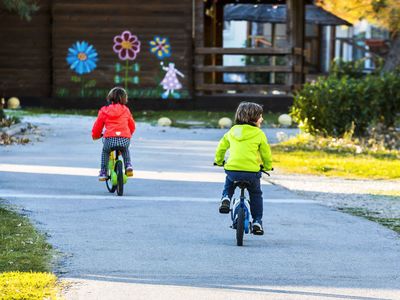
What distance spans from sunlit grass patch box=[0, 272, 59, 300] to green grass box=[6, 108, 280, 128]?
1670 centimetres

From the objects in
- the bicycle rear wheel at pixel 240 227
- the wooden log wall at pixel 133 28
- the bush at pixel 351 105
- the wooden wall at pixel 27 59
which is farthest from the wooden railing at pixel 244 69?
the bicycle rear wheel at pixel 240 227

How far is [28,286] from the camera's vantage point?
7.61 m

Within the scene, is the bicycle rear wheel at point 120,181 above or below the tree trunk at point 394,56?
below

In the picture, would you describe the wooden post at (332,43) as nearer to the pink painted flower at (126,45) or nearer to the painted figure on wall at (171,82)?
the painted figure on wall at (171,82)

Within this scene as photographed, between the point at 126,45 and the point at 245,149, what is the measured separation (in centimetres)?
1937

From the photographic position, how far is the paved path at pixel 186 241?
25.9ft

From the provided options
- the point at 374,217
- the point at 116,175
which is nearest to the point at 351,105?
the point at 116,175

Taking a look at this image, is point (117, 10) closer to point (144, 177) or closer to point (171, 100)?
point (171, 100)

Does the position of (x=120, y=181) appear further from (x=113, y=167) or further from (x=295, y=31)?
(x=295, y=31)

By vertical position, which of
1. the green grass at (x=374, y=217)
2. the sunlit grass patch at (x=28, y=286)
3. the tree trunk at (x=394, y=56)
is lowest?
the green grass at (x=374, y=217)

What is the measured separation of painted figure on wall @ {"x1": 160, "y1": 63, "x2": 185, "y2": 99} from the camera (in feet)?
94.9

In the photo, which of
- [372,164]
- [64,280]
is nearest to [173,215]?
[64,280]

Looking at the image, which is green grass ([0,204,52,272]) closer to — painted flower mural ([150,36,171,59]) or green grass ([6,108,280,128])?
green grass ([6,108,280,128])

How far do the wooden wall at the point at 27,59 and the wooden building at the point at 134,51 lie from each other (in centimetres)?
2
